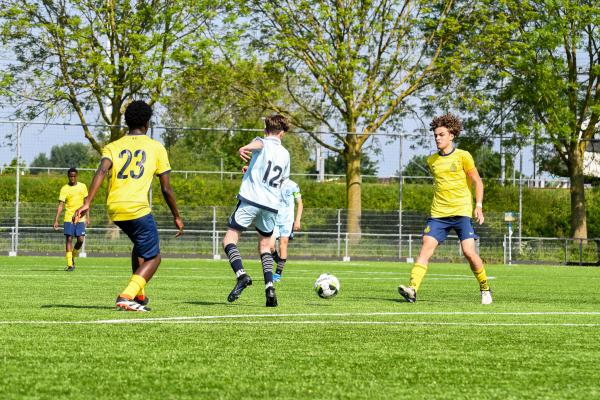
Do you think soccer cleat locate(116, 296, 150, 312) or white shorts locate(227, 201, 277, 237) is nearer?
soccer cleat locate(116, 296, 150, 312)

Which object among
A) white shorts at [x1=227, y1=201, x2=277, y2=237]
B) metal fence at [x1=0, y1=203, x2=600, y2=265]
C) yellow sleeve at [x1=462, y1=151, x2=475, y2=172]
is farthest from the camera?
metal fence at [x1=0, y1=203, x2=600, y2=265]

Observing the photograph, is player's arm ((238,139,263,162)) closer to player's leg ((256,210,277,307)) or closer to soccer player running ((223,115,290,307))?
soccer player running ((223,115,290,307))

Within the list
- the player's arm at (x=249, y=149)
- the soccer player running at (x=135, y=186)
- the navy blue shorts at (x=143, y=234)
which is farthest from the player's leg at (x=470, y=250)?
the navy blue shorts at (x=143, y=234)

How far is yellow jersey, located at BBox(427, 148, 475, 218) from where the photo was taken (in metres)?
11.9

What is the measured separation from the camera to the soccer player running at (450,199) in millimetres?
11812

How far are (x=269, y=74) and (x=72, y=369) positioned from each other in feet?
108

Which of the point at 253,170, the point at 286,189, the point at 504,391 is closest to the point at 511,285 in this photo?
the point at 286,189

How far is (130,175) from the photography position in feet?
30.5

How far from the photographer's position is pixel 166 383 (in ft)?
15.9

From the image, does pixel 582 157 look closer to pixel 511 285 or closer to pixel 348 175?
pixel 348 175

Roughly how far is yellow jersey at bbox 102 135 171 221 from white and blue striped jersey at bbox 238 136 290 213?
156cm

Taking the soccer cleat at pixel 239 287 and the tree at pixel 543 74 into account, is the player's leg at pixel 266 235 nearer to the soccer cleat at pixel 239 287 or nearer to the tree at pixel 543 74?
the soccer cleat at pixel 239 287

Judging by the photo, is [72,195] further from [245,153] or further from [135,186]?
[135,186]

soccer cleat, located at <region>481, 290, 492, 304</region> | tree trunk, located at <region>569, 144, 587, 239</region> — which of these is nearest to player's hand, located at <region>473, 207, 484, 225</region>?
soccer cleat, located at <region>481, 290, 492, 304</region>
